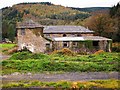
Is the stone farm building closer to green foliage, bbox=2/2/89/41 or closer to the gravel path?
the gravel path

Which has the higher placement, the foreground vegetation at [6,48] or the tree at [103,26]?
the tree at [103,26]

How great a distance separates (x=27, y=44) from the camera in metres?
31.0

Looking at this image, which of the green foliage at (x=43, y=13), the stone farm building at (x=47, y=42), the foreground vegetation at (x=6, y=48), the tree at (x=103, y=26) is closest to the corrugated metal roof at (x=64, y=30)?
the foreground vegetation at (x=6, y=48)

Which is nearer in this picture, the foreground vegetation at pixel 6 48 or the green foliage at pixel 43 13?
the foreground vegetation at pixel 6 48

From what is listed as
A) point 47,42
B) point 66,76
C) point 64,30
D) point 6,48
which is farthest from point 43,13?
point 66,76

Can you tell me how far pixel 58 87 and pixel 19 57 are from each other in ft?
37.4

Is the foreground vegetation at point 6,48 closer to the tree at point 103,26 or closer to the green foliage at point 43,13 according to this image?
the tree at point 103,26

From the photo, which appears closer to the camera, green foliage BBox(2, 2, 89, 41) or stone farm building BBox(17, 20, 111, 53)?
stone farm building BBox(17, 20, 111, 53)

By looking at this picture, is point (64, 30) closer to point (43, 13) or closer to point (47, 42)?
point (47, 42)

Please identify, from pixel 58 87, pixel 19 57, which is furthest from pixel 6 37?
pixel 58 87

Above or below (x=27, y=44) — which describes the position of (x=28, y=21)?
above

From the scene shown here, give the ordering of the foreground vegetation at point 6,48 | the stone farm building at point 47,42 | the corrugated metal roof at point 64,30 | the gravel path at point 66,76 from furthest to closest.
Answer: the corrugated metal roof at point 64,30 → the foreground vegetation at point 6,48 → the stone farm building at point 47,42 → the gravel path at point 66,76

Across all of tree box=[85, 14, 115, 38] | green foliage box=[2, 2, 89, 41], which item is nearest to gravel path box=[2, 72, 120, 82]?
tree box=[85, 14, 115, 38]

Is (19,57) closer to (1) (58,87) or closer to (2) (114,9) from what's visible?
(1) (58,87)
